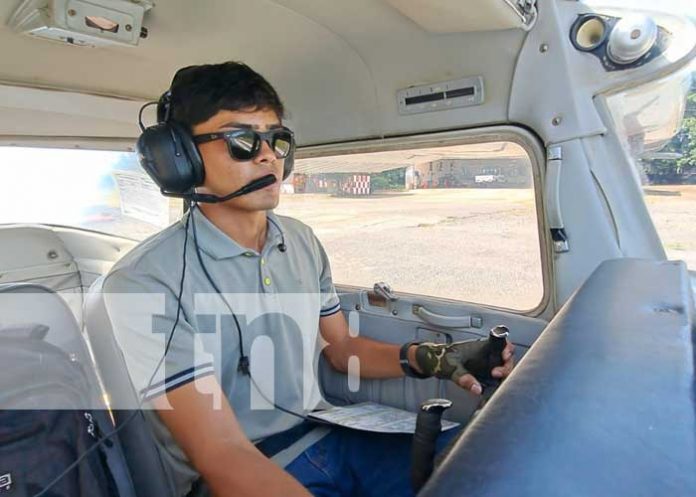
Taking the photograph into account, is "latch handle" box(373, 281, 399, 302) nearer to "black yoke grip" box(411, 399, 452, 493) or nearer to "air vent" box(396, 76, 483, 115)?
"air vent" box(396, 76, 483, 115)

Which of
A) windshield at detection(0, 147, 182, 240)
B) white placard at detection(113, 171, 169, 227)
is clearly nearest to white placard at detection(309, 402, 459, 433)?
windshield at detection(0, 147, 182, 240)

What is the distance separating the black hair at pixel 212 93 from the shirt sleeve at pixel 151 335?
1.65ft

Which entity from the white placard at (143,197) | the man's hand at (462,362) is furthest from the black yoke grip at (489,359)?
the white placard at (143,197)

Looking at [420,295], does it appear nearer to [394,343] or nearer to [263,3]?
[394,343]

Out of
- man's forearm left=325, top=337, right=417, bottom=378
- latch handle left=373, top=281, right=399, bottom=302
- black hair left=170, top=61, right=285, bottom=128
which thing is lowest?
man's forearm left=325, top=337, right=417, bottom=378

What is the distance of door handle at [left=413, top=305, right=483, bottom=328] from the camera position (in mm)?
1711

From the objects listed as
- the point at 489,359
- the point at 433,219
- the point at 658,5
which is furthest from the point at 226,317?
the point at 658,5

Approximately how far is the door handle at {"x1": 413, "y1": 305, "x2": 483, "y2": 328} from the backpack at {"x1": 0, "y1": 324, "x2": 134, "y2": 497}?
3.68 ft

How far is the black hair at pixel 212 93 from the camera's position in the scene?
141 cm

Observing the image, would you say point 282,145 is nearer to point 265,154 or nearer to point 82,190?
point 265,154

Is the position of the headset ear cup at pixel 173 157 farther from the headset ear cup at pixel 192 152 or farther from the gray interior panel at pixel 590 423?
the gray interior panel at pixel 590 423

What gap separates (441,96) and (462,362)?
88 cm

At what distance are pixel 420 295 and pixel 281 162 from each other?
30.6 inches

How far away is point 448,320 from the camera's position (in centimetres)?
175
